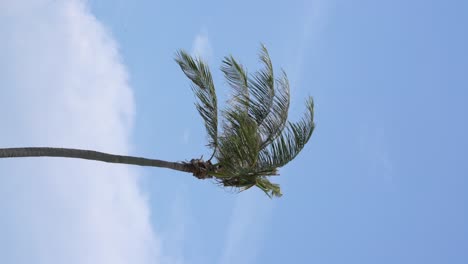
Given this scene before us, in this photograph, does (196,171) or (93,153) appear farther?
(196,171)

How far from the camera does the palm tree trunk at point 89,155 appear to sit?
45.7 ft

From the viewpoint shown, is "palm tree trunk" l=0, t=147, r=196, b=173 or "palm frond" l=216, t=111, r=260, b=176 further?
"palm frond" l=216, t=111, r=260, b=176

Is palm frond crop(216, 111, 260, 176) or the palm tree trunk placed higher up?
palm frond crop(216, 111, 260, 176)

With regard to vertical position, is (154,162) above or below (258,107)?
below

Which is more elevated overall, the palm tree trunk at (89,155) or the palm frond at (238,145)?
the palm frond at (238,145)

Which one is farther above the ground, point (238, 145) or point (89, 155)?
point (238, 145)

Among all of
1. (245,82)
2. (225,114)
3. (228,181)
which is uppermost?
(245,82)

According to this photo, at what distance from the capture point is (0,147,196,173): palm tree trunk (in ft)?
45.7

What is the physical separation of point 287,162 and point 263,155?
1.86 ft

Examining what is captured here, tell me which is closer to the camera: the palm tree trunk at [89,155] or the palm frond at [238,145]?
the palm tree trunk at [89,155]

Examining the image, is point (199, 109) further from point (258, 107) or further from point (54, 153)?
point (54, 153)

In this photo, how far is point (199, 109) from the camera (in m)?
16.1

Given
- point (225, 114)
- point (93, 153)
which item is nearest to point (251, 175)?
point (225, 114)

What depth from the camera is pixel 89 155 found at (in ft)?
49.0
